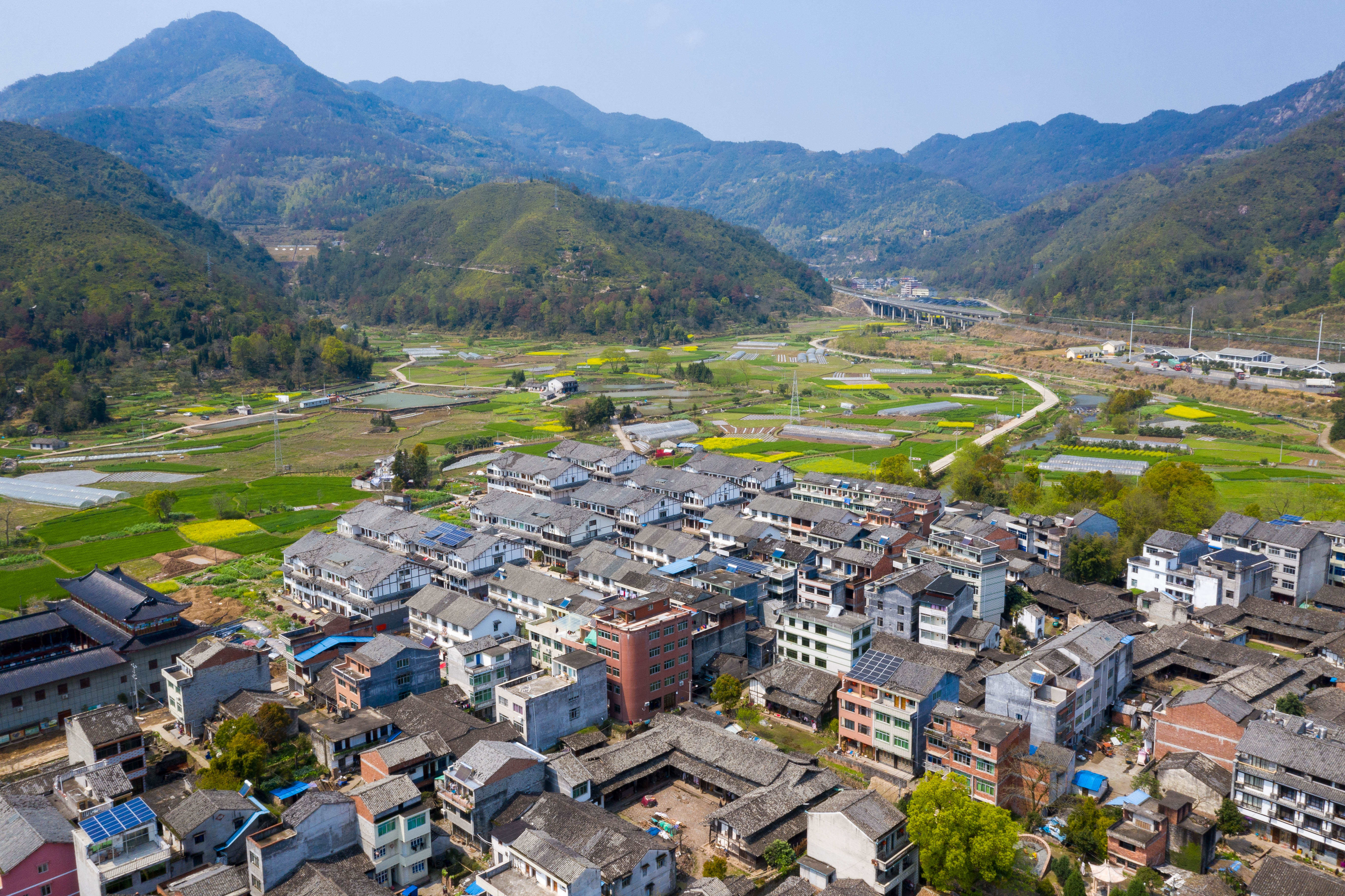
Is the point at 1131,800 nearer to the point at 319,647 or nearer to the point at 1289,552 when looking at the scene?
the point at 1289,552

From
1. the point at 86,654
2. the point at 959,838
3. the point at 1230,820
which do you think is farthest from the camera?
the point at 86,654

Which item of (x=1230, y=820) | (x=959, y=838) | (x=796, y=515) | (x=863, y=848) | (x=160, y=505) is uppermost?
(x=796, y=515)

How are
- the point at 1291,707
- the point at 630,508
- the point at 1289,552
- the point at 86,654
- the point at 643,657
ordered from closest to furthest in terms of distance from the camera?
the point at 1291,707 → the point at 643,657 → the point at 86,654 → the point at 1289,552 → the point at 630,508

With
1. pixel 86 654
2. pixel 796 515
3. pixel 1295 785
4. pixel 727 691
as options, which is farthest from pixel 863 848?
pixel 86 654

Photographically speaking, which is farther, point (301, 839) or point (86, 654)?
point (86, 654)

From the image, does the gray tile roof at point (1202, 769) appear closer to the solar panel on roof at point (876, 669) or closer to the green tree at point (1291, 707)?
the green tree at point (1291, 707)

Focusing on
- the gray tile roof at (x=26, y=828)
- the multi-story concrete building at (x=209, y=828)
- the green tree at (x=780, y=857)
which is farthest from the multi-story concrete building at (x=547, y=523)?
the gray tile roof at (x=26, y=828)

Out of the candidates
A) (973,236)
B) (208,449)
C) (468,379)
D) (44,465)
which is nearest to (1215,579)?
(208,449)

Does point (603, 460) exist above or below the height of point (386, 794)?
above
